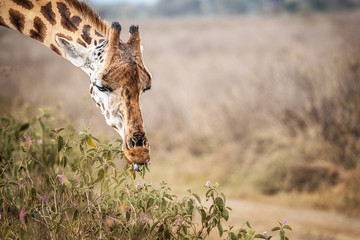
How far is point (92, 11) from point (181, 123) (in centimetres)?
762

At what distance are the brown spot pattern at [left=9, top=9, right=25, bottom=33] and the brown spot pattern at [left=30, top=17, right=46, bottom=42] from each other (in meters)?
0.13

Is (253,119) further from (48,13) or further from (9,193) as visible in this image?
(9,193)

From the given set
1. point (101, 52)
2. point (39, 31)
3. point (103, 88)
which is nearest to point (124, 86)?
point (103, 88)

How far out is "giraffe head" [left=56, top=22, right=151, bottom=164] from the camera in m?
3.14

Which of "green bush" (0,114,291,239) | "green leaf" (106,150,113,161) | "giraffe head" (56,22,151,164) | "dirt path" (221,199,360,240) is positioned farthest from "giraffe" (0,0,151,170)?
"dirt path" (221,199,360,240)

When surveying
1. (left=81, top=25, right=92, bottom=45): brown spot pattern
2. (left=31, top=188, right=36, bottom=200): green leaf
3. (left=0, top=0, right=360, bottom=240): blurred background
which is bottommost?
(left=31, top=188, right=36, bottom=200): green leaf

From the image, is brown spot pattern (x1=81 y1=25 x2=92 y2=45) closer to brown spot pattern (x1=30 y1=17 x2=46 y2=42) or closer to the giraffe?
the giraffe

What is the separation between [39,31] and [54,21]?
0.19 meters

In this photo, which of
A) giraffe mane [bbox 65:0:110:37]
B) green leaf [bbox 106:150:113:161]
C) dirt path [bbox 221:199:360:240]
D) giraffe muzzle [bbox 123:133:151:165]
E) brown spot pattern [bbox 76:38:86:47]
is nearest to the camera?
giraffe muzzle [bbox 123:133:151:165]

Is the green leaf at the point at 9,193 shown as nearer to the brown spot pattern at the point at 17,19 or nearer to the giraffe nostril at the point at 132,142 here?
the giraffe nostril at the point at 132,142

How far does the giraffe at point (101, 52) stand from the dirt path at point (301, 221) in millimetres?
3580

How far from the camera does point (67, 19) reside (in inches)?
159

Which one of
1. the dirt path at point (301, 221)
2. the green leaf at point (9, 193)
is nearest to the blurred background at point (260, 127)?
the dirt path at point (301, 221)

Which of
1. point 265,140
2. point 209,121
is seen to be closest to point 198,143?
point 209,121
